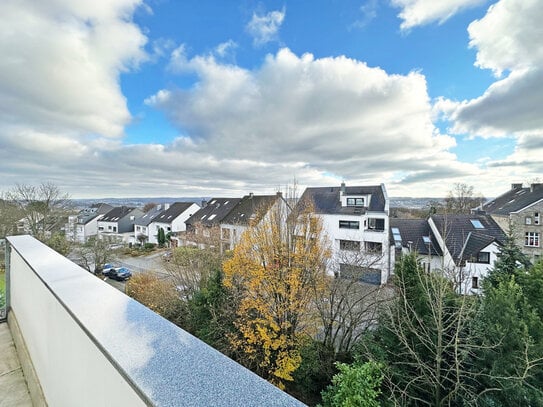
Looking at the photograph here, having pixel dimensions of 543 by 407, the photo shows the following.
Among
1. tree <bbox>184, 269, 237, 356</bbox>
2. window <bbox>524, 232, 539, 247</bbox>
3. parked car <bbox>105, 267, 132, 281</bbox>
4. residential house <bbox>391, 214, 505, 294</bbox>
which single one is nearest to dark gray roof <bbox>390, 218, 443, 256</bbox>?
residential house <bbox>391, 214, 505, 294</bbox>

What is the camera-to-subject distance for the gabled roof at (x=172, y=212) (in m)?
26.8

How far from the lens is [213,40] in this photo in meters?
7.95

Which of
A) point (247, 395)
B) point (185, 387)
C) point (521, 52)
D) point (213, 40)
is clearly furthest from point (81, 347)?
point (521, 52)

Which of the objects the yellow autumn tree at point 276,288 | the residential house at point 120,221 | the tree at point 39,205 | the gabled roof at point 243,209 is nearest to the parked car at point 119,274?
the tree at point 39,205

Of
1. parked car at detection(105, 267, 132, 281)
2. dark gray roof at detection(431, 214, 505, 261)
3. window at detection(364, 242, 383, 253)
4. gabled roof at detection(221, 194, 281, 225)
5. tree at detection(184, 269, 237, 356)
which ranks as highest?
gabled roof at detection(221, 194, 281, 225)

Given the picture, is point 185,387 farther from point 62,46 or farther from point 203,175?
point 203,175

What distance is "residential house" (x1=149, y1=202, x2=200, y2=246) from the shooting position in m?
26.0

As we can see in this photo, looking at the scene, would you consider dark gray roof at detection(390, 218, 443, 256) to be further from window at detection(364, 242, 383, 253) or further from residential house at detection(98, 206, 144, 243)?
residential house at detection(98, 206, 144, 243)

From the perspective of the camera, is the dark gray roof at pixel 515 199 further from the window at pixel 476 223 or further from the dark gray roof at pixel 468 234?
the window at pixel 476 223

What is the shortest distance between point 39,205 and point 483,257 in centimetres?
2512

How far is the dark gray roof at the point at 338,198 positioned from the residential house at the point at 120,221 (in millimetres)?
24527

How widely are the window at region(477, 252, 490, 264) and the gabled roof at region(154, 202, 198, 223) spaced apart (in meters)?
24.7

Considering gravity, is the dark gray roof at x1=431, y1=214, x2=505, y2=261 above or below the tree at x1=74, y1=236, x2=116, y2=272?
above

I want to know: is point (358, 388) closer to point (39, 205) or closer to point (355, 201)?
point (355, 201)
